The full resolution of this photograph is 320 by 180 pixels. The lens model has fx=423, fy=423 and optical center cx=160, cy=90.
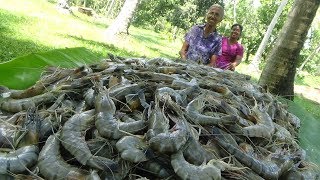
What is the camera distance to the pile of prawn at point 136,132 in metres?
2.96

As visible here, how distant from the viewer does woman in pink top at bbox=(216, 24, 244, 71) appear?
7.31 meters

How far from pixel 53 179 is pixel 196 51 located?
4343 mm

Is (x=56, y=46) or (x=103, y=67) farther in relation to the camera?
(x=56, y=46)

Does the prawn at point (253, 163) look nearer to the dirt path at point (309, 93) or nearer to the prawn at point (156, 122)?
the prawn at point (156, 122)

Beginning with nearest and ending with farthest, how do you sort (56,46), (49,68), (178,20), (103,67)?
1. (103,67)
2. (49,68)
3. (56,46)
4. (178,20)

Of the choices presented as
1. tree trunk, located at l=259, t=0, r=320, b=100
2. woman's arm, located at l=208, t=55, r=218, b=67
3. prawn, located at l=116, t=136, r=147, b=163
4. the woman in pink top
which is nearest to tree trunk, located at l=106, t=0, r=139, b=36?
tree trunk, located at l=259, t=0, r=320, b=100

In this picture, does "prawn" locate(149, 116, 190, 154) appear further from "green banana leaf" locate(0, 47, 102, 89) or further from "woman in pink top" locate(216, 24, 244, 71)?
"woman in pink top" locate(216, 24, 244, 71)

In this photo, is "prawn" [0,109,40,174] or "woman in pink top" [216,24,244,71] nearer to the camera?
"prawn" [0,109,40,174]

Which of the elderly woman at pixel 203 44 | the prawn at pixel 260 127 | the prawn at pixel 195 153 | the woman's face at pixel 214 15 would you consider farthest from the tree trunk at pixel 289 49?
the prawn at pixel 195 153

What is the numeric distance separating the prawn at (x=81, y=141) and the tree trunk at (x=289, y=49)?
5.04 meters

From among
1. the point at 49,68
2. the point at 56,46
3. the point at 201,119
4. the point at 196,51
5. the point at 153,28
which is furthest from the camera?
the point at 153,28

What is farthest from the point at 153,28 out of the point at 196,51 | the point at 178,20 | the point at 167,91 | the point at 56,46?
the point at 167,91

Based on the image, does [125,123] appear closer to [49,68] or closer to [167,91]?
[167,91]

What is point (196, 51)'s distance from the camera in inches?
268
